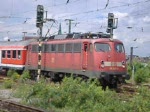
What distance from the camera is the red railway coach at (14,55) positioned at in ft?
115

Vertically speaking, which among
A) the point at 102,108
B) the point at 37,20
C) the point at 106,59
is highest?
A: the point at 37,20

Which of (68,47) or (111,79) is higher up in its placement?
(68,47)

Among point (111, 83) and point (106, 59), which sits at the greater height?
point (106, 59)

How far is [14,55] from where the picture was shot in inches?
1479

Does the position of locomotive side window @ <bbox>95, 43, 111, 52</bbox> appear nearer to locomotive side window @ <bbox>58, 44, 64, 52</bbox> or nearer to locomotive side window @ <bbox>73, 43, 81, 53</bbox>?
locomotive side window @ <bbox>73, 43, 81, 53</bbox>

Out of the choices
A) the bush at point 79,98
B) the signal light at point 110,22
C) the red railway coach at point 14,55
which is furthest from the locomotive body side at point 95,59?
the red railway coach at point 14,55

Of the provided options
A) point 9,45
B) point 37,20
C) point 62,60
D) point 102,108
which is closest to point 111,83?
point 62,60

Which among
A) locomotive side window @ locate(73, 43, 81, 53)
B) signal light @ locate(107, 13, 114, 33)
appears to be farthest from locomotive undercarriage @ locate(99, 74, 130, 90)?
signal light @ locate(107, 13, 114, 33)

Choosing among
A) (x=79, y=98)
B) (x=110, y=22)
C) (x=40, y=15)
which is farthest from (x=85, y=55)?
(x=79, y=98)

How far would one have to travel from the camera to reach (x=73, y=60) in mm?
24969

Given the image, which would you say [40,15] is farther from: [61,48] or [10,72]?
[10,72]

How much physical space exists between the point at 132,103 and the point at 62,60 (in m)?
15.1

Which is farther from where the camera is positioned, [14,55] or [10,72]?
[14,55]

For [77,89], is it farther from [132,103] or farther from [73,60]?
[73,60]
